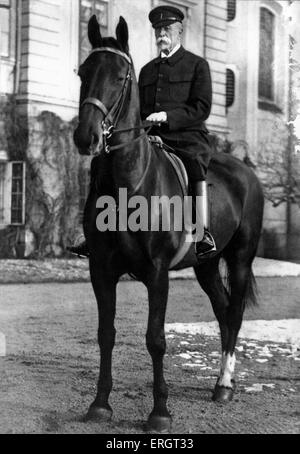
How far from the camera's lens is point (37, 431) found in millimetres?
4434

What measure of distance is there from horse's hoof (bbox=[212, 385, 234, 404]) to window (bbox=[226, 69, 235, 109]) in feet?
65.8

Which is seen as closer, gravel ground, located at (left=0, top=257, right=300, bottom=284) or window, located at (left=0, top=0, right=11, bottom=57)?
gravel ground, located at (left=0, top=257, right=300, bottom=284)

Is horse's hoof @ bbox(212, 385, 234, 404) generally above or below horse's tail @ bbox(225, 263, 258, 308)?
below

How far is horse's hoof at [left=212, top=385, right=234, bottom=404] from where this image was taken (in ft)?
18.1

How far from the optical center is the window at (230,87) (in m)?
24.9

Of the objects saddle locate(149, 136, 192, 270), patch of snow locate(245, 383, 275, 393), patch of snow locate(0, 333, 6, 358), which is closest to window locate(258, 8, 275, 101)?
patch of snow locate(0, 333, 6, 358)

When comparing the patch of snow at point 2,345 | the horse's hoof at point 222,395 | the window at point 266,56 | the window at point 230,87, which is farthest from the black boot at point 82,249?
the window at point 266,56

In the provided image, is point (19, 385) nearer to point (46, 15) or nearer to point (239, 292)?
point (239, 292)

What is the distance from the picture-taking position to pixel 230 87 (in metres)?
24.9

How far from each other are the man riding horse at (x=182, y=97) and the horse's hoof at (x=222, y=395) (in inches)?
43.6

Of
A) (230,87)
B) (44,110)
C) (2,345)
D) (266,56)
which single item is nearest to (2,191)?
(44,110)

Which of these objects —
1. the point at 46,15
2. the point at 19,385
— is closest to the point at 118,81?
the point at 19,385

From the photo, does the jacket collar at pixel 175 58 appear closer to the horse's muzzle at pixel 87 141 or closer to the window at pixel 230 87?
the horse's muzzle at pixel 87 141

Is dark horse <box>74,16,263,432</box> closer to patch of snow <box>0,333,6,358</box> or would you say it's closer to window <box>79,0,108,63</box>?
patch of snow <box>0,333,6,358</box>
